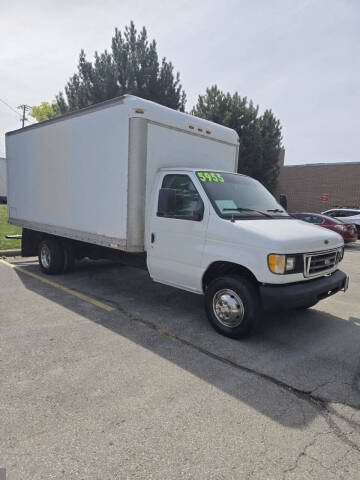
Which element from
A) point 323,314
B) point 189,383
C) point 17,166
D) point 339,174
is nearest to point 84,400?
point 189,383

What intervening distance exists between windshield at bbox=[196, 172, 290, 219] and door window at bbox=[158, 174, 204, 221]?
0.59 ft

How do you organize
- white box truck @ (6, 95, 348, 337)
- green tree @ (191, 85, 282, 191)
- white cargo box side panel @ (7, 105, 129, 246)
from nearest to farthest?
1. white box truck @ (6, 95, 348, 337)
2. white cargo box side panel @ (7, 105, 129, 246)
3. green tree @ (191, 85, 282, 191)

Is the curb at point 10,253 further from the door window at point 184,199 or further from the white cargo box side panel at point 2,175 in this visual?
the white cargo box side panel at point 2,175

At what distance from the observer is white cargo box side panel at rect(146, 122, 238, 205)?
16.9 feet

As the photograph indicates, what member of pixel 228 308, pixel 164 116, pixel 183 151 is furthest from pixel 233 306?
pixel 164 116

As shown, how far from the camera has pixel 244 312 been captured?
4.26 meters

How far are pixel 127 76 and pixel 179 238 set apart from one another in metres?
19.1

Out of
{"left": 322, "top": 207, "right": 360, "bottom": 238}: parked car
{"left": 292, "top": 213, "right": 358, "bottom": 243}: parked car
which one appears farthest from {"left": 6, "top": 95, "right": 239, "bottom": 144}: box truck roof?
{"left": 322, "top": 207, "right": 360, "bottom": 238}: parked car

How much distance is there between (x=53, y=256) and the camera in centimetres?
732

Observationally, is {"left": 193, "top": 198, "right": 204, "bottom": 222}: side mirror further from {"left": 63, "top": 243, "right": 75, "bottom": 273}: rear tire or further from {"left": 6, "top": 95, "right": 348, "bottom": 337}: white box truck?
{"left": 63, "top": 243, "right": 75, "bottom": 273}: rear tire

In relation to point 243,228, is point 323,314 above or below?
below

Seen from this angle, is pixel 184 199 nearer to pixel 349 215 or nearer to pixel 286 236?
pixel 286 236

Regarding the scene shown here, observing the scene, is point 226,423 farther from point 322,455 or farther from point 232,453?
point 322,455

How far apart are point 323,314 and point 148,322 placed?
2957 millimetres
